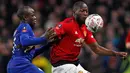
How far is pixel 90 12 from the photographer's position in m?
18.1

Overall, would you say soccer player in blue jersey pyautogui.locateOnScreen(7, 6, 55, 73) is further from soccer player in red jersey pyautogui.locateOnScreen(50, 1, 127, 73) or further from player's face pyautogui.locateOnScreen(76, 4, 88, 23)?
player's face pyautogui.locateOnScreen(76, 4, 88, 23)

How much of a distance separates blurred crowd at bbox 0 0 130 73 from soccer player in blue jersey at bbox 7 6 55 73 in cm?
429

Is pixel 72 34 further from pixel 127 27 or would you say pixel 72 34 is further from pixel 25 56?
pixel 127 27

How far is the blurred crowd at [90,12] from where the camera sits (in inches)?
582

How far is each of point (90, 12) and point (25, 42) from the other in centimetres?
842

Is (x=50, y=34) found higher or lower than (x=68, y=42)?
higher

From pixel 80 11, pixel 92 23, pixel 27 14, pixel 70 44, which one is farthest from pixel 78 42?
pixel 27 14

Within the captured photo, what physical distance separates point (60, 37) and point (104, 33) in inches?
261

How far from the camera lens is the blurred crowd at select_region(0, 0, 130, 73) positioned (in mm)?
14781

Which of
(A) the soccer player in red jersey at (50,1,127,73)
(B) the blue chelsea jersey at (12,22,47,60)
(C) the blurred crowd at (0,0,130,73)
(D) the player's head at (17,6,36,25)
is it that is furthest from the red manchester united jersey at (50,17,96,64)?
(C) the blurred crowd at (0,0,130,73)

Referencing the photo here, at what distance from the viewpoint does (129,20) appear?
1752 cm

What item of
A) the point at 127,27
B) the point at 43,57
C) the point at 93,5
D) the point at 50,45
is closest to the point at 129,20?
the point at 127,27

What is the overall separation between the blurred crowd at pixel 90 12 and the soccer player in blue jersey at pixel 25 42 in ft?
14.1

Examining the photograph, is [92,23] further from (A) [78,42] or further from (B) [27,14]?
(B) [27,14]
